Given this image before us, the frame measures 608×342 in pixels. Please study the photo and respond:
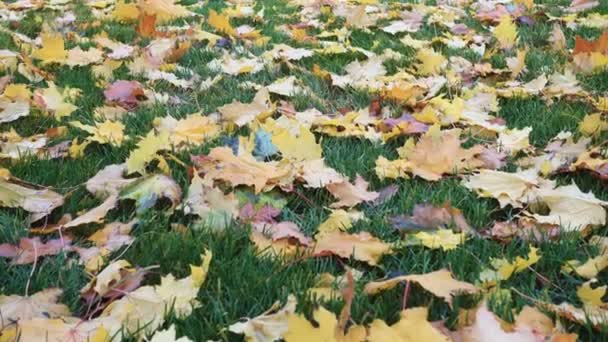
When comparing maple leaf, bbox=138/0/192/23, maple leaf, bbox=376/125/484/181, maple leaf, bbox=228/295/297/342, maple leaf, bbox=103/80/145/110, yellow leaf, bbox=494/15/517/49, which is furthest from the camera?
maple leaf, bbox=138/0/192/23

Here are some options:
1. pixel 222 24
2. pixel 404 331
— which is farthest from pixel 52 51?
pixel 404 331

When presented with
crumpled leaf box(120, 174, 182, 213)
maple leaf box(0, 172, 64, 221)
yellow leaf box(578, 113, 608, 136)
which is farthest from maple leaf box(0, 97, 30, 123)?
yellow leaf box(578, 113, 608, 136)

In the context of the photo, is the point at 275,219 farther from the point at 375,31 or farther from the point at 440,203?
the point at 375,31

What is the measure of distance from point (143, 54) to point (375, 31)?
4.55 ft

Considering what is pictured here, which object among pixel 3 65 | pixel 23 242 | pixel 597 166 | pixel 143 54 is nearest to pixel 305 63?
pixel 143 54

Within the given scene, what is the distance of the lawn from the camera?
1383mm

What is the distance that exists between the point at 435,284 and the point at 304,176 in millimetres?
662

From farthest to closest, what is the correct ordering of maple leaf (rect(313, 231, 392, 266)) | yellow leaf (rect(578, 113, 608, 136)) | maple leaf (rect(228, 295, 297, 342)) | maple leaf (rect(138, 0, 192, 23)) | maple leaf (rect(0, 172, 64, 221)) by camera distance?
maple leaf (rect(138, 0, 192, 23)) < yellow leaf (rect(578, 113, 608, 136)) < maple leaf (rect(0, 172, 64, 221)) < maple leaf (rect(313, 231, 392, 266)) < maple leaf (rect(228, 295, 297, 342))

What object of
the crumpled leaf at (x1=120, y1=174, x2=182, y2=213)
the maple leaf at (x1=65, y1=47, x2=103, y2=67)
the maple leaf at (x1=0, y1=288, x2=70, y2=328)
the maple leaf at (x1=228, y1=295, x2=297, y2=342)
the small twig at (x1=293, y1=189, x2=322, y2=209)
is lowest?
the maple leaf at (x1=65, y1=47, x2=103, y2=67)

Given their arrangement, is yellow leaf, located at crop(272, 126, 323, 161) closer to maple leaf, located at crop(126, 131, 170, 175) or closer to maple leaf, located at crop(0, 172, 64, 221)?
maple leaf, located at crop(126, 131, 170, 175)

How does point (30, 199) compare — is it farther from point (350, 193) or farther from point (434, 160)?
point (434, 160)

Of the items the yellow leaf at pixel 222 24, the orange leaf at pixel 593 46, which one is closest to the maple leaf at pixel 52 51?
the yellow leaf at pixel 222 24

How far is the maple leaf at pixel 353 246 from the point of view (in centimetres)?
154

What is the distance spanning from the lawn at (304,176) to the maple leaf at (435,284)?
0.04 feet
